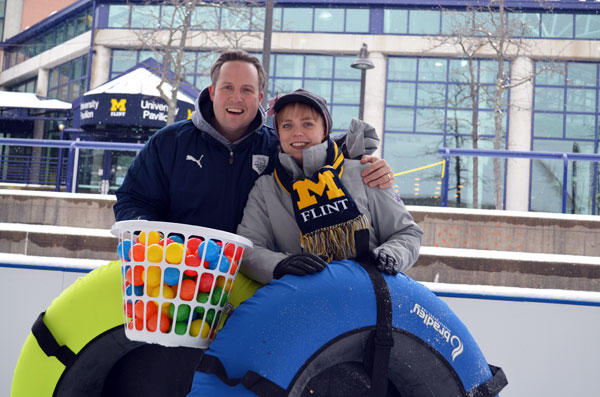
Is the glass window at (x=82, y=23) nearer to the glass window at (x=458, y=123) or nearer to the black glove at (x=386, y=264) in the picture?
the glass window at (x=458, y=123)

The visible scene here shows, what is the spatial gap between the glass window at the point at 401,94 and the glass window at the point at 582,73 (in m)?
5.10

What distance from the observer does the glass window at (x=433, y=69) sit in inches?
800

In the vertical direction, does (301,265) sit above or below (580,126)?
below

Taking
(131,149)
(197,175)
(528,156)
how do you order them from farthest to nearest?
(131,149)
(528,156)
(197,175)

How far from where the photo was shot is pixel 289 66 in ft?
70.2

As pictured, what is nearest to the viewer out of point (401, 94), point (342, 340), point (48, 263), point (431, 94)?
point (342, 340)

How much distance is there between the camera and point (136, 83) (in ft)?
54.0

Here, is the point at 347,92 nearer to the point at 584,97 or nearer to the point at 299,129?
the point at 584,97

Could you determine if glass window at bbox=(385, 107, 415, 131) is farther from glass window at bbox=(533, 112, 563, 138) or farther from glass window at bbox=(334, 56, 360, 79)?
glass window at bbox=(533, 112, 563, 138)

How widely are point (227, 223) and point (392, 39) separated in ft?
64.1

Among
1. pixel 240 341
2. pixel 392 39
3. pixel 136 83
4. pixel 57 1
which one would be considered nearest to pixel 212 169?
pixel 240 341

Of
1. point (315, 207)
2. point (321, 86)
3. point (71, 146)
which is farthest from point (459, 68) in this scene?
point (315, 207)

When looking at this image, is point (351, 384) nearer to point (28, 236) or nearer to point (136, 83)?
point (28, 236)

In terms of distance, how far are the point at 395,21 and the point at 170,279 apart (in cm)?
2085
